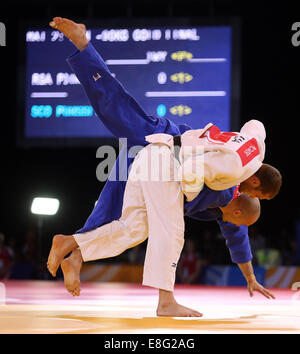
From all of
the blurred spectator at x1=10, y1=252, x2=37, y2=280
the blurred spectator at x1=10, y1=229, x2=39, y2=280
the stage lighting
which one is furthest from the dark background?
the blurred spectator at x1=10, y1=252, x2=37, y2=280

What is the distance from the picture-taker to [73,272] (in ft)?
9.16

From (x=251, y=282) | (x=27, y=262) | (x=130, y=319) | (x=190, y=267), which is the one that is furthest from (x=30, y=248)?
(x=130, y=319)

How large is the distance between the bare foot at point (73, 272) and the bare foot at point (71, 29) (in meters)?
0.90

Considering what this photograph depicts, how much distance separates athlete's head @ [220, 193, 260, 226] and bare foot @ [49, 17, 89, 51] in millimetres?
968

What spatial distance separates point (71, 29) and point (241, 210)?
43.4 inches

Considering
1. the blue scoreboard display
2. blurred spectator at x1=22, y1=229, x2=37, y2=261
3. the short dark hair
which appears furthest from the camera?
blurred spectator at x1=22, y1=229, x2=37, y2=261

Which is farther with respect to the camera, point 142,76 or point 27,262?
point 27,262

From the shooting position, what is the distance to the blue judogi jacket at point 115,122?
290 cm

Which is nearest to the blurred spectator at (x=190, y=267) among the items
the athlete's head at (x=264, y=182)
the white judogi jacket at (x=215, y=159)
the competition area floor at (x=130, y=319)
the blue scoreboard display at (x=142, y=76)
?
the blue scoreboard display at (x=142, y=76)

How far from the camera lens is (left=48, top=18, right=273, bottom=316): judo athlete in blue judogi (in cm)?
261

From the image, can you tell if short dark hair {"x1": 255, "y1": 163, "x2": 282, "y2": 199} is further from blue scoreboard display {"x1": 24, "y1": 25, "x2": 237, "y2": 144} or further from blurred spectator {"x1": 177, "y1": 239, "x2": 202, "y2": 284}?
blurred spectator {"x1": 177, "y1": 239, "x2": 202, "y2": 284}

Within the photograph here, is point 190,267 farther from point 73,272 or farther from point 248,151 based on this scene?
point 248,151

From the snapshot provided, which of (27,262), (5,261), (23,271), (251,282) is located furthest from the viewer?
(27,262)

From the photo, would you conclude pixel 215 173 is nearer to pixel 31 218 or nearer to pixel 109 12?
pixel 109 12
